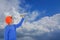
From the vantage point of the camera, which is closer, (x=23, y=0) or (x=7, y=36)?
(x=7, y=36)

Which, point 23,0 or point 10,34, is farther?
point 23,0

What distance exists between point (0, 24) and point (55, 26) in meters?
1.15

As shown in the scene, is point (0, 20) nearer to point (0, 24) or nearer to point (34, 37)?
point (0, 24)

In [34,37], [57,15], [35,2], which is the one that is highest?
[35,2]

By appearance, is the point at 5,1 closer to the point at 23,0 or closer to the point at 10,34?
the point at 23,0

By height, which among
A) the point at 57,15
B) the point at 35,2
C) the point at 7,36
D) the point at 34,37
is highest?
the point at 35,2

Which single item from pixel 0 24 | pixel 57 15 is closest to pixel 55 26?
pixel 57 15

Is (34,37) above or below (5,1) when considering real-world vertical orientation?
below

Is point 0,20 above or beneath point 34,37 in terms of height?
above

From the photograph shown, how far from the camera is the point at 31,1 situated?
4867 millimetres

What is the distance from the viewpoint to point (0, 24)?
489 cm

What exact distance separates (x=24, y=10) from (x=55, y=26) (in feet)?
2.39

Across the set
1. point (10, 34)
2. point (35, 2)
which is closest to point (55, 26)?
point (35, 2)

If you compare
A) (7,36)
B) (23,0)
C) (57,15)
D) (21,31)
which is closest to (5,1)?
(23,0)
